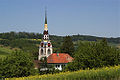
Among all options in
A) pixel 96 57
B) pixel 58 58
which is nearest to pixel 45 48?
pixel 58 58

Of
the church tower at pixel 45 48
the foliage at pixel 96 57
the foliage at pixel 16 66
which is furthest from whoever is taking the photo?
the church tower at pixel 45 48

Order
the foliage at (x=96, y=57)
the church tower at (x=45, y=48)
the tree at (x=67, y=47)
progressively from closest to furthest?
the foliage at (x=96, y=57)
the church tower at (x=45, y=48)
the tree at (x=67, y=47)

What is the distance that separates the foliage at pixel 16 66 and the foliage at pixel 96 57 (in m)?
8.53

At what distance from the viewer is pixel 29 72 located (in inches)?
2039

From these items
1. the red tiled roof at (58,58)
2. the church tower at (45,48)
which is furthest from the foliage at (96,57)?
the church tower at (45,48)

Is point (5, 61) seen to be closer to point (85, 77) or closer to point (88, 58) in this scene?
point (88, 58)

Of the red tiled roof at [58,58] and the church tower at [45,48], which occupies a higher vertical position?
the church tower at [45,48]

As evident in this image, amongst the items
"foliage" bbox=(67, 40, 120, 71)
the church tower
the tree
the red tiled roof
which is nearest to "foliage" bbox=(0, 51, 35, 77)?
"foliage" bbox=(67, 40, 120, 71)

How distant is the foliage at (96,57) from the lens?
4547cm

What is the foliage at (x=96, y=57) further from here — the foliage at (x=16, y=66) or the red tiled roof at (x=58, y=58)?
the red tiled roof at (x=58, y=58)

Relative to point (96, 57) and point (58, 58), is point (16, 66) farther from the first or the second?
point (58, 58)

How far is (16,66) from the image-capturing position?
50969 mm

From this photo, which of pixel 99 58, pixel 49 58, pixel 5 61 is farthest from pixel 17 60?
pixel 49 58

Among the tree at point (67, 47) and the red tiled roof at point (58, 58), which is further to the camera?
the tree at point (67, 47)
